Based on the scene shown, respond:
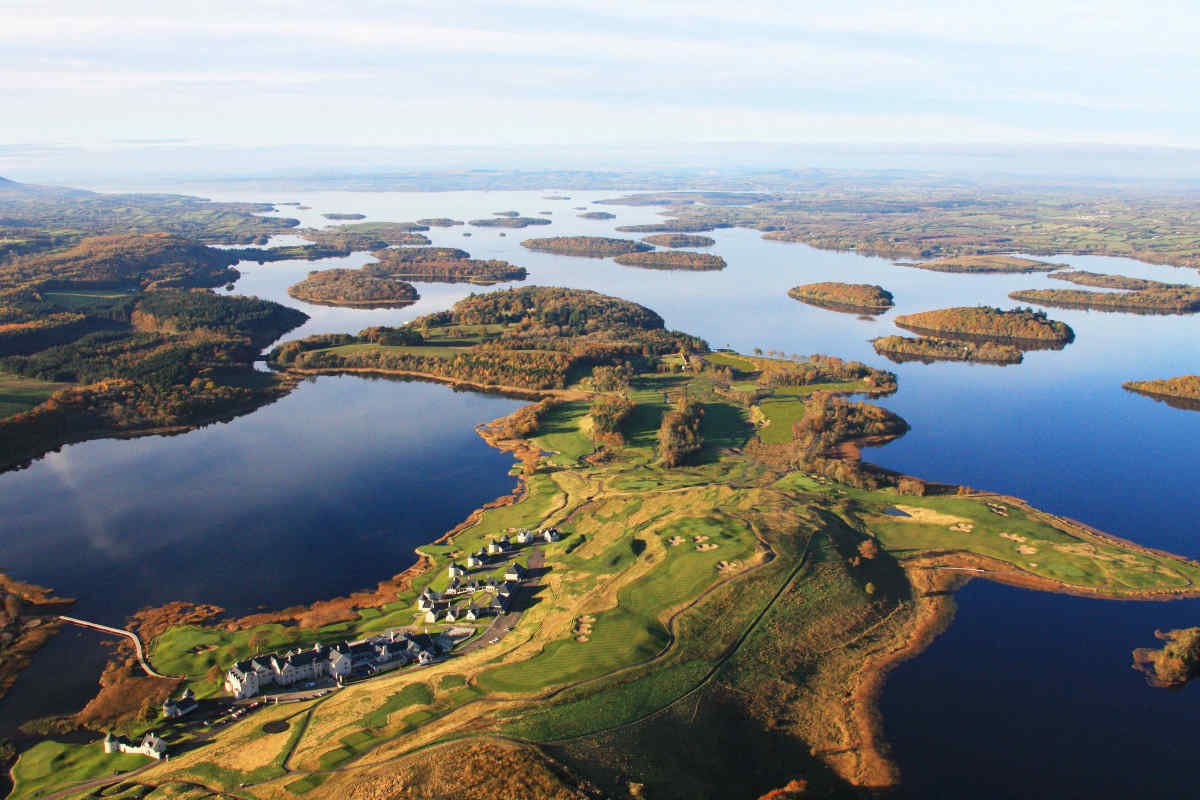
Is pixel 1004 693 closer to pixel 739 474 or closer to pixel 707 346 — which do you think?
pixel 739 474

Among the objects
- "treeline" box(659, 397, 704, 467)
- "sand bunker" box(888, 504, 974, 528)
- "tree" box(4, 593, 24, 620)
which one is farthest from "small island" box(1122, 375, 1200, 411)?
"tree" box(4, 593, 24, 620)

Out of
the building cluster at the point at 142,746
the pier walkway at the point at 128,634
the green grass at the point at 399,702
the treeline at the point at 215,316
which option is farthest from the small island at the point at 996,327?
the building cluster at the point at 142,746

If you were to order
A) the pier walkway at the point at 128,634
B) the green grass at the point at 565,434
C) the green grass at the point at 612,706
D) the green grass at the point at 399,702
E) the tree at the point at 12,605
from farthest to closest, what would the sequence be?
1. the green grass at the point at 565,434
2. the tree at the point at 12,605
3. the pier walkway at the point at 128,634
4. the green grass at the point at 399,702
5. the green grass at the point at 612,706

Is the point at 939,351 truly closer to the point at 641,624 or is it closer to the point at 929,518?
the point at 929,518

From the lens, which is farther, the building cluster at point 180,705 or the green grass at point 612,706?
the building cluster at point 180,705

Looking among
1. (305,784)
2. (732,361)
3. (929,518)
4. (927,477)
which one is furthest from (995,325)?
(305,784)

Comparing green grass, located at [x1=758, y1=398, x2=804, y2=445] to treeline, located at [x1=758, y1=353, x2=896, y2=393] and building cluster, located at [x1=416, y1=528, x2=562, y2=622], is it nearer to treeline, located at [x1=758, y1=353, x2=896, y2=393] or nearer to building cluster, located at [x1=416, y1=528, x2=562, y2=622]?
Result: treeline, located at [x1=758, y1=353, x2=896, y2=393]

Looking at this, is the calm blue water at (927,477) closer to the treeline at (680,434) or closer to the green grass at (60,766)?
the green grass at (60,766)
